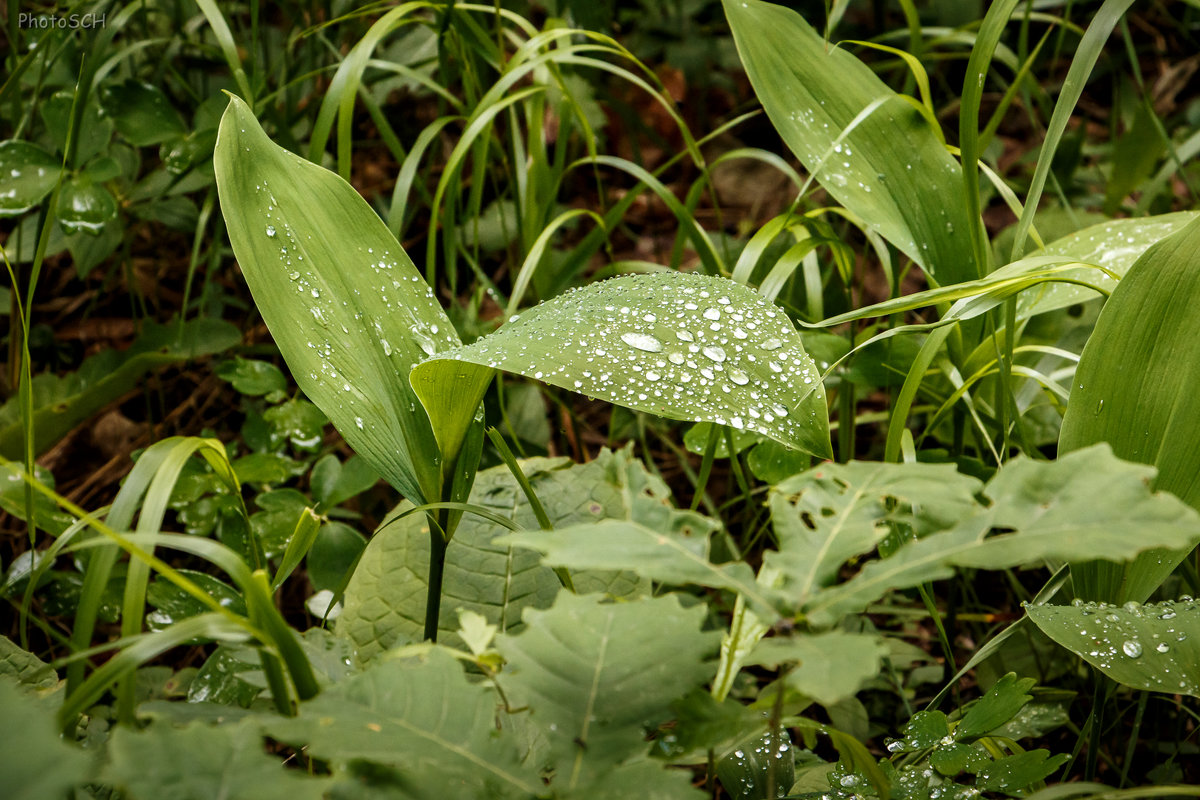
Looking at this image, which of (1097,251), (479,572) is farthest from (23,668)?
(1097,251)

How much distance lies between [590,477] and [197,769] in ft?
2.24

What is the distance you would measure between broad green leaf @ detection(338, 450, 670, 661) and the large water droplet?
200mm

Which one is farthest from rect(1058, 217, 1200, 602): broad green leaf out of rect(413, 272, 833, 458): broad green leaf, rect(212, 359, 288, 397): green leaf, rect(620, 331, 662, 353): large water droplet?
rect(212, 359, 288, 397): green leaf

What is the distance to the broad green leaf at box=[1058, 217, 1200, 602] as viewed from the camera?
2.74 feet

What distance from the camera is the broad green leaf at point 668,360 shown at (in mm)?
747

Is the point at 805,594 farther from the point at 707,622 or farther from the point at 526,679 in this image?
the point at 707,622

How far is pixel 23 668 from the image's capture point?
2.81 feet

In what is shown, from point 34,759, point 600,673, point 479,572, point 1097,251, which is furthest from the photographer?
point 1097,251

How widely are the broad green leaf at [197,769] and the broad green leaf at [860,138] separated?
946 mm

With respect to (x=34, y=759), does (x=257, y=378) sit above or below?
below

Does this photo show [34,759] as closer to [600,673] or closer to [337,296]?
[600,673]

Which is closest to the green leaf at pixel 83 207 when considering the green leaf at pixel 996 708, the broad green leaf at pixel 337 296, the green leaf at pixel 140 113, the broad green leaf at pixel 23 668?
the green leaf at pixel 140 113

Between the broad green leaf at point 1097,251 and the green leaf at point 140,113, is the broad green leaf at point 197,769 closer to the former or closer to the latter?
the broad green leaf at point 1097,251

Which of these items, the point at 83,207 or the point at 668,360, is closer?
the point at 668,360
